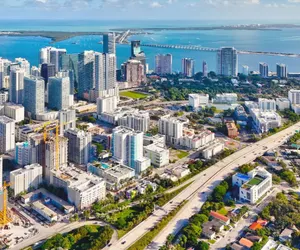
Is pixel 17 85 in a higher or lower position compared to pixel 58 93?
higher

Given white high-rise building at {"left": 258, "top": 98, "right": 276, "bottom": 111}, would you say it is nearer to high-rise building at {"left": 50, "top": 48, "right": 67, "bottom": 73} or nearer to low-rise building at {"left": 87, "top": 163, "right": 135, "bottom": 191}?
low-rise building at {"left": 87, "top": 163, "right": 135, "bottom": 191}

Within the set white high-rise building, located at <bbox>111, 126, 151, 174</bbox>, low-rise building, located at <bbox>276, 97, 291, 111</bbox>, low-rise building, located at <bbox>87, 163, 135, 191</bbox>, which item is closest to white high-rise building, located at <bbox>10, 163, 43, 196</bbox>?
low-rise building, located at <bbox>87, 163, 135, 191</bbox>

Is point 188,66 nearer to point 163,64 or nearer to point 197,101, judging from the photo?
point 163,64

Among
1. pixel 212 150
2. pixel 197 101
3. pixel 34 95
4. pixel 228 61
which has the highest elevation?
pixel 228 61

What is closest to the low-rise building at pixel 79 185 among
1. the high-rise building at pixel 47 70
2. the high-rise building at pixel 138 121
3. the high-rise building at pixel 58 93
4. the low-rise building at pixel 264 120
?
the high-rise building at pixel 138 121

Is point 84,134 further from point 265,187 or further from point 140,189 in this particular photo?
point 265,187

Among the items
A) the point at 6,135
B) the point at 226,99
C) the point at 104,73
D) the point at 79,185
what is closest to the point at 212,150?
the point at 79,185

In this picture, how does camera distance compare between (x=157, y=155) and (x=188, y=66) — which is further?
(x=188, y=66)

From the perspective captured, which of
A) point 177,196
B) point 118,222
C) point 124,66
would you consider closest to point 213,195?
point 177,196
